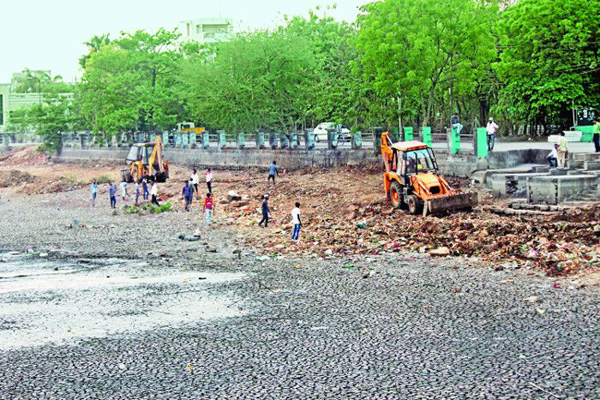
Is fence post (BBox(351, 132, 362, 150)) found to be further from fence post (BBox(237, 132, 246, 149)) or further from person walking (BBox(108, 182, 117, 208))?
person walking (BBox(108, 182, 117, 208))

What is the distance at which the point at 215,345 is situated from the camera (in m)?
A: 12.7

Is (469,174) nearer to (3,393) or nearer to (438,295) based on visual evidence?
(438,295)

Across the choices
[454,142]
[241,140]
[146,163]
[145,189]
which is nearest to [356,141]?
[454,142]

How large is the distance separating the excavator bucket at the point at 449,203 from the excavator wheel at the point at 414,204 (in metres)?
0.49

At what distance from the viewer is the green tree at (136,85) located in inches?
2251

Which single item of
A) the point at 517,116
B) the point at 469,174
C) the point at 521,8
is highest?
the point at 521,8

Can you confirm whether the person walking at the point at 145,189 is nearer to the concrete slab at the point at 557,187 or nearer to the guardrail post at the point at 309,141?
the guardrail post at the point at 309,141

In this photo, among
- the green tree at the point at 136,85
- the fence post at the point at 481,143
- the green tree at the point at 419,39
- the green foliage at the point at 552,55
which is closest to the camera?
the fence post at the point at 481,143

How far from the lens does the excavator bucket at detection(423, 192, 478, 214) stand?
24359mm

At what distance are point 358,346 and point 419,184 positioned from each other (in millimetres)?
13282

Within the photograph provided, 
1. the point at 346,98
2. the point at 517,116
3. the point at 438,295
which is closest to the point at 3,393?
the point at 438,295

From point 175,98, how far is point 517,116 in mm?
26077

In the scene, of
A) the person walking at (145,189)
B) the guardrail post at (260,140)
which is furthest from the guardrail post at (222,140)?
the person walking at (145,189)

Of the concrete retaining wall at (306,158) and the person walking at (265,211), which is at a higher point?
the concrete retaining wall at (306,158)
